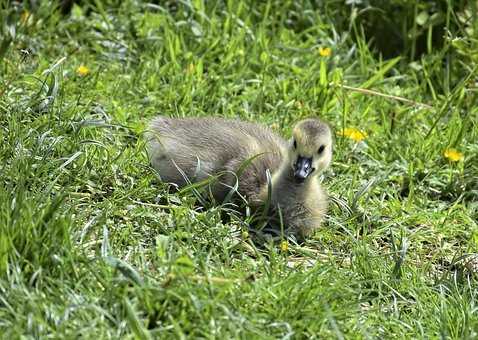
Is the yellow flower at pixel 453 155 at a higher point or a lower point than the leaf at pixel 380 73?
lower

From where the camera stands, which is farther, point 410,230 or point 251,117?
point 251,117

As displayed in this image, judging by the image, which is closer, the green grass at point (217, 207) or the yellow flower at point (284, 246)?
the green grass at point (217, 207)

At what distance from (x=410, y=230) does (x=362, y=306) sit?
1.10m

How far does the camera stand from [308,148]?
553 centimetres

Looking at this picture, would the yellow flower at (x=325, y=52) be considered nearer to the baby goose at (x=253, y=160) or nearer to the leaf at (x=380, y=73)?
the leaf at (x=380, y=73)

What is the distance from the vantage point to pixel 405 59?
26.2 ft

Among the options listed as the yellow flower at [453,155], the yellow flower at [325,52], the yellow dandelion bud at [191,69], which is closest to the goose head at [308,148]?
the yellow flower at [453,155]

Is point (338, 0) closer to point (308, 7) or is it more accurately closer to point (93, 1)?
point (308, 7)

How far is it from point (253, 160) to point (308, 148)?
34 cm

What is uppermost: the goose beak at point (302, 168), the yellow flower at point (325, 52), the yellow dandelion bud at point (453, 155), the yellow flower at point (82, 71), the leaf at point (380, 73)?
the goose beak at point (302, 168)

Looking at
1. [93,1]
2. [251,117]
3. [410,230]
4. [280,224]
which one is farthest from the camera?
[93,1]

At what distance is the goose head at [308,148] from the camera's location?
18.1 feet

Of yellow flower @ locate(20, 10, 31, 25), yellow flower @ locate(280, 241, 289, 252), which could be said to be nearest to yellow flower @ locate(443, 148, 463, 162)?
yellow flower @ locate(280, 241, 289, 252)

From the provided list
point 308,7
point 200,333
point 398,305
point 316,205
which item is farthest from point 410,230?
point 308,7
